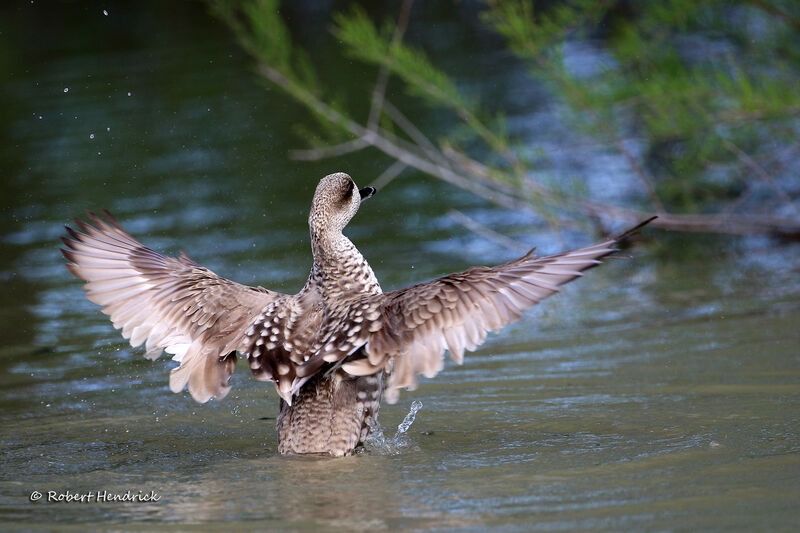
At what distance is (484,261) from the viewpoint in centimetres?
880

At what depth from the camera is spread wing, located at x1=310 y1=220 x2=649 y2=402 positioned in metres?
5.04

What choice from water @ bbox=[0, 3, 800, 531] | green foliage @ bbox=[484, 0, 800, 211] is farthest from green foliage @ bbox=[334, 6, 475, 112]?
water @ bbox=[0, 3, 800, 531]

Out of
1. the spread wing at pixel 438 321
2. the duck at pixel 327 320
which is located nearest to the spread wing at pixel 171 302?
the duck at pixel 327 320

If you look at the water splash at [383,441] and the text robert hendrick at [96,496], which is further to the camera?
the water splash at [383,441]

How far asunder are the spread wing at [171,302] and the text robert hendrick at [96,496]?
0.69 metres

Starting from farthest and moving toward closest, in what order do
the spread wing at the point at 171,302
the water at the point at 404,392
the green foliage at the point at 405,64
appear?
the green foliage at the point at 405,64, the spread wing at the point at 171,302, the water at the point at 404,392

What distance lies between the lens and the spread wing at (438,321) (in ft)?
16.5

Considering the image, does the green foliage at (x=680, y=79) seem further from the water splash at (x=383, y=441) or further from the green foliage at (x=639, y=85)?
the water splash at (x=383, y=441)

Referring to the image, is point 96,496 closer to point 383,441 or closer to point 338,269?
point 383,441

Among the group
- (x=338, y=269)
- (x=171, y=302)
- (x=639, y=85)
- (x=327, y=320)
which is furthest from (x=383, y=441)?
(x=639, y=85)

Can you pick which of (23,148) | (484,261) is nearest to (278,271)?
(484,261)

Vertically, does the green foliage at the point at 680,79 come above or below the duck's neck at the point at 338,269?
above

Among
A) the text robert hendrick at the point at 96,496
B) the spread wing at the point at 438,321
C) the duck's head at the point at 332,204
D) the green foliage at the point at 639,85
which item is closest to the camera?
the text robert hendrick at the point at 96,496

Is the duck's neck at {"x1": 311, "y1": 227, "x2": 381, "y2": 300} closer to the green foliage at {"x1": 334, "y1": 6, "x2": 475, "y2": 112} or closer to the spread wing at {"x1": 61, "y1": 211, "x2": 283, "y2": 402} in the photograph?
the spread wing at {"x1": 61, "y1": 211, "x2": 283, "y2": 402}
